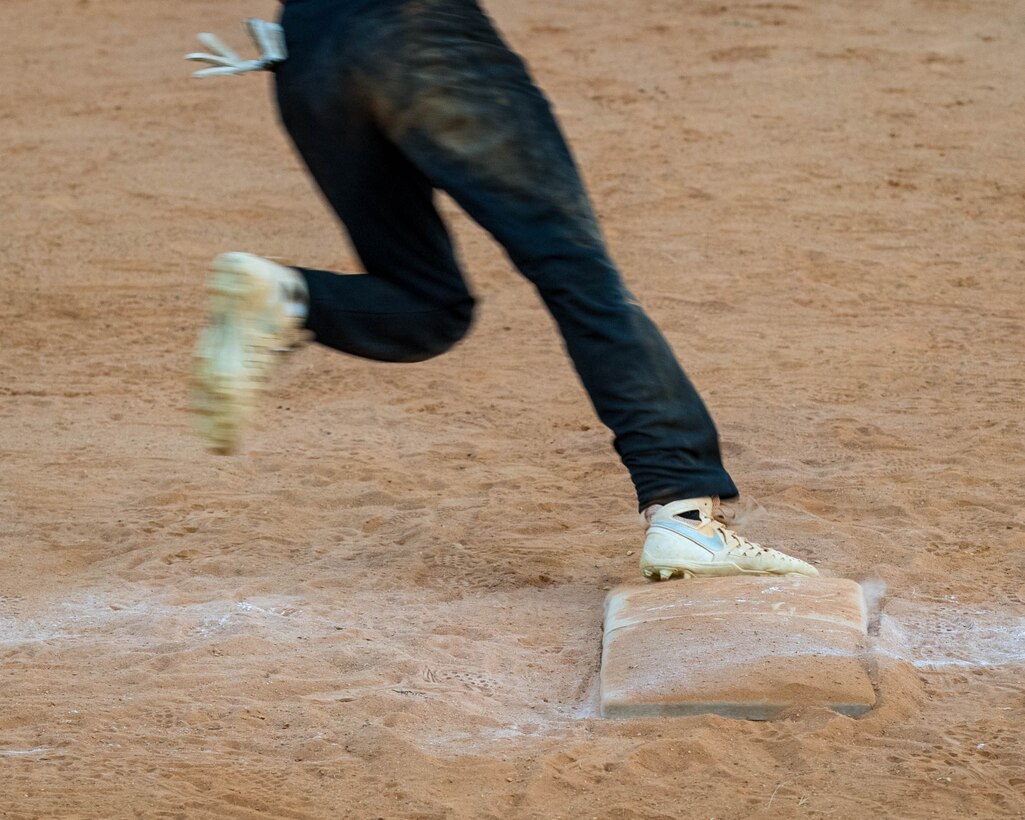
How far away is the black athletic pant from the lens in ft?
10.2

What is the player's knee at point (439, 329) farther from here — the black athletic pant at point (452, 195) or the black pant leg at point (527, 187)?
the black pant leg at point (527, 187)

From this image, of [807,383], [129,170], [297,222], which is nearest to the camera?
[807,383]

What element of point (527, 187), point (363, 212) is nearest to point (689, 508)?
point (527, 187)

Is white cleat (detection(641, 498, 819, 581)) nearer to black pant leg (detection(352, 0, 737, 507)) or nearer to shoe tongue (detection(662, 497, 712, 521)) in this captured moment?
shoe tongue (detection(662, 497, 712, 521))

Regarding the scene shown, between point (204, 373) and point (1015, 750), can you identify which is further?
point (204, 373)

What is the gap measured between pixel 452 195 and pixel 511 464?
5.47 feet

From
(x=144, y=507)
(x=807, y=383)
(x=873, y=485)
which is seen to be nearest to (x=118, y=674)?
(x=144, y=507)

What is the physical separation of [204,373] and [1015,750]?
71.1 inches

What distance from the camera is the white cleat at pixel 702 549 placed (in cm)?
346

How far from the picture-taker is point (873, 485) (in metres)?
4.34

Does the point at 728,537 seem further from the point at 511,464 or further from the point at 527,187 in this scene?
the point at 511,464

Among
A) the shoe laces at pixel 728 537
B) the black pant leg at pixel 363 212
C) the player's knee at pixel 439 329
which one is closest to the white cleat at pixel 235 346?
the black pant leg at pixel 363 212

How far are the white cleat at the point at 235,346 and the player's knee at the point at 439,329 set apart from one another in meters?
0.35

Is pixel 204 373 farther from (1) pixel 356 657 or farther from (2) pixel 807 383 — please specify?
(2) pixel 807 383
